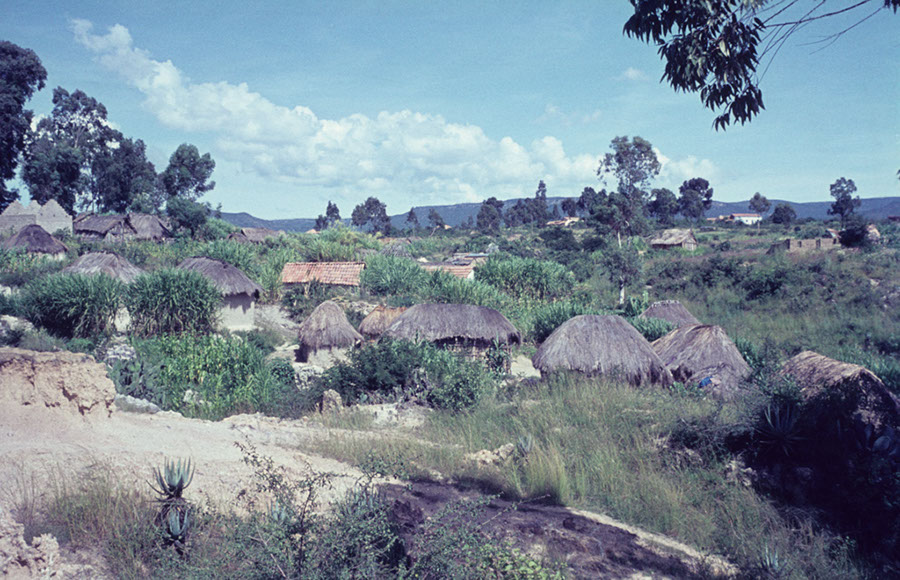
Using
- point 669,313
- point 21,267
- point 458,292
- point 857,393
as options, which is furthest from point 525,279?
point 21,267

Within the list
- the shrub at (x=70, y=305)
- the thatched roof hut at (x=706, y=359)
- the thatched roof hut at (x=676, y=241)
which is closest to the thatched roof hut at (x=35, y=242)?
the shrub at (x=70, y=305)

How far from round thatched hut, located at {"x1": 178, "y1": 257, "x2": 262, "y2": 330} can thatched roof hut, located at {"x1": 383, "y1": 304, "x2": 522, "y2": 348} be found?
8.70 m

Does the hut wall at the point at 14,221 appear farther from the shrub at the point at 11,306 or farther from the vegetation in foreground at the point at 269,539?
the vegetation in foreground at the point at 269,539

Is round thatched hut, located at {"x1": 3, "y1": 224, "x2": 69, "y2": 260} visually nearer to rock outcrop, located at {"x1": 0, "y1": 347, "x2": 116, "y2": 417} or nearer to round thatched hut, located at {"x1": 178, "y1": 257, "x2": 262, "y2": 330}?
round thatched hut, located at {"x1": 178, "y1": 257, "x2": 262, "y2": 330}

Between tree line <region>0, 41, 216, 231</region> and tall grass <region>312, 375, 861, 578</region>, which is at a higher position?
tree line <region>0, 41, 216, 231</region>

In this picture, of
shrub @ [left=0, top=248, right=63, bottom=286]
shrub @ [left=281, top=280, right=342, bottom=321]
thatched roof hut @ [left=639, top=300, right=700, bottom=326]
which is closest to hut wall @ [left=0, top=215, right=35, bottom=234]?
shrub @ [left=0, top=248, right=63, bottom=286]

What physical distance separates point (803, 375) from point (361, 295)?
68.0 feet

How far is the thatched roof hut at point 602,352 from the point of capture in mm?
10695

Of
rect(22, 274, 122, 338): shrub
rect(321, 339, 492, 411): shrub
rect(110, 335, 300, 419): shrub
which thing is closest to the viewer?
rect(321, 339, 492, 411): shrub

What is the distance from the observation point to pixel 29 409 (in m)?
6.27

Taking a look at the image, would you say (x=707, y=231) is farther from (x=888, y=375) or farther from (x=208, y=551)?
(x=208, y=551)

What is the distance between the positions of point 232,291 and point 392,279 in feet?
25.1

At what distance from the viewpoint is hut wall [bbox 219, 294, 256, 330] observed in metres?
21.4

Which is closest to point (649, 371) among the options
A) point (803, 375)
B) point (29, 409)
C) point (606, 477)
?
point (803, 375)
